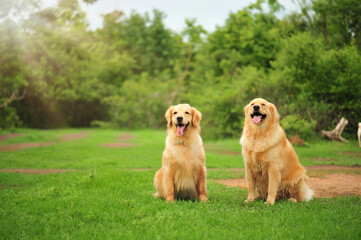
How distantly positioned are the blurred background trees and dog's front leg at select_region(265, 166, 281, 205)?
11063mm

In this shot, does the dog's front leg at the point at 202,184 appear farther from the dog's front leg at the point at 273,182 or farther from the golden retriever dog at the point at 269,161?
the dog's front leg at the point at 273,182

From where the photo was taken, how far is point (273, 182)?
5.67 metres

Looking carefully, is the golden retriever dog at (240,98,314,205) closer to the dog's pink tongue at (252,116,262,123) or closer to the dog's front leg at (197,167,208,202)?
the dog's pink tongue at (252,116,262,123)

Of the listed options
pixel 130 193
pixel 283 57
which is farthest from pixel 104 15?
pixel 130 193

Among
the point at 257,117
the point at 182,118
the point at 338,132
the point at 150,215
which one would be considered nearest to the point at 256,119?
the point at 257,117

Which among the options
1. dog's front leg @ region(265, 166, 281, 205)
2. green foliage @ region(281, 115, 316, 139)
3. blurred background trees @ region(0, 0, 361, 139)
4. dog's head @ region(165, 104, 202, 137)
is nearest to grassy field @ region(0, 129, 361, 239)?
dog's front leg @ region(265, 166, 281, 205)

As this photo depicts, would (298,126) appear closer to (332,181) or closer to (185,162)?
(332,181)

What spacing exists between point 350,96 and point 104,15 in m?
44.0

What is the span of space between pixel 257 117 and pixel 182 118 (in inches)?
49.6

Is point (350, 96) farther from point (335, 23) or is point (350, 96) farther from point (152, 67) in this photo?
point (152, 67)

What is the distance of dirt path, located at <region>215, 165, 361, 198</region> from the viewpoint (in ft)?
22.7

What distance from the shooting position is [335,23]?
19984mm

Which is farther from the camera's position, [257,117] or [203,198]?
[203,198]

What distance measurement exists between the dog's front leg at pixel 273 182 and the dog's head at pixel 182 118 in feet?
4.91
